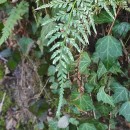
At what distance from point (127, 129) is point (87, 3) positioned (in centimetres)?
67

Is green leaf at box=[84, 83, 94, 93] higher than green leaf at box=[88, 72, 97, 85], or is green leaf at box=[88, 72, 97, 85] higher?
green leaf at box=[88, 72, 97, 85]

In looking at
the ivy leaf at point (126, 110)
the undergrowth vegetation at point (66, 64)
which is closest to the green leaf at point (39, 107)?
the undergrowth vegetation at point (66, 64)

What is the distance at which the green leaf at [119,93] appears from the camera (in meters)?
1.15

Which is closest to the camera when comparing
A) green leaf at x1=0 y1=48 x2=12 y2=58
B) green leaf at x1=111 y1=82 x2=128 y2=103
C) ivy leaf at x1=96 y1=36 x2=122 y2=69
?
ivy leaf at x1=96 y1=36 x2=122 y2=69

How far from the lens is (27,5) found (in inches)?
54.3

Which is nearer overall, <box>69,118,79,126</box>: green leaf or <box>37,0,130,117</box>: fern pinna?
<box>37,0,130,117</box>: fern pinna

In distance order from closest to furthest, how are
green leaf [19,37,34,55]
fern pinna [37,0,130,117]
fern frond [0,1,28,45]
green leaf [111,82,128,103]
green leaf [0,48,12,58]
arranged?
1. fern pinna [37,0,130,117]
2. green leaf [111,82,128,103]
3. fern frond [0,1,28,45]
4. green leaf [19,37,34,55]
5. green leaf [0,48,12,58]

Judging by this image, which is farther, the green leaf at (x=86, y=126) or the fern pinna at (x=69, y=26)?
the green leaf at (x=86, y=126)

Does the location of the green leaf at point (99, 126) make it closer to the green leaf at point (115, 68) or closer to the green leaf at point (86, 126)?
the green leaf at point (86, 126)

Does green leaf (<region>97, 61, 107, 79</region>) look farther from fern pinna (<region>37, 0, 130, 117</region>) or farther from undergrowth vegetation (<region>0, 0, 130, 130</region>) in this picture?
fern pinna (<region>37, 0, 130, 117</region>)

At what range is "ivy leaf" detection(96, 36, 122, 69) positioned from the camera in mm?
1045

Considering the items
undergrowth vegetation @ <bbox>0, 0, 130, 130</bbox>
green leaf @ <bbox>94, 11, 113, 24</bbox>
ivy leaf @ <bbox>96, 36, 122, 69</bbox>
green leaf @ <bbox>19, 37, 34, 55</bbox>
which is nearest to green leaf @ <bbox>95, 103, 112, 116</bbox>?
undergrowth vegetation @ <bbox>0, 0, 130, 130</bbox>

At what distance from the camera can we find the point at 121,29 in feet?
3.67

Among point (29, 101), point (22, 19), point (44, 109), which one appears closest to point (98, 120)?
point (44, 109)
